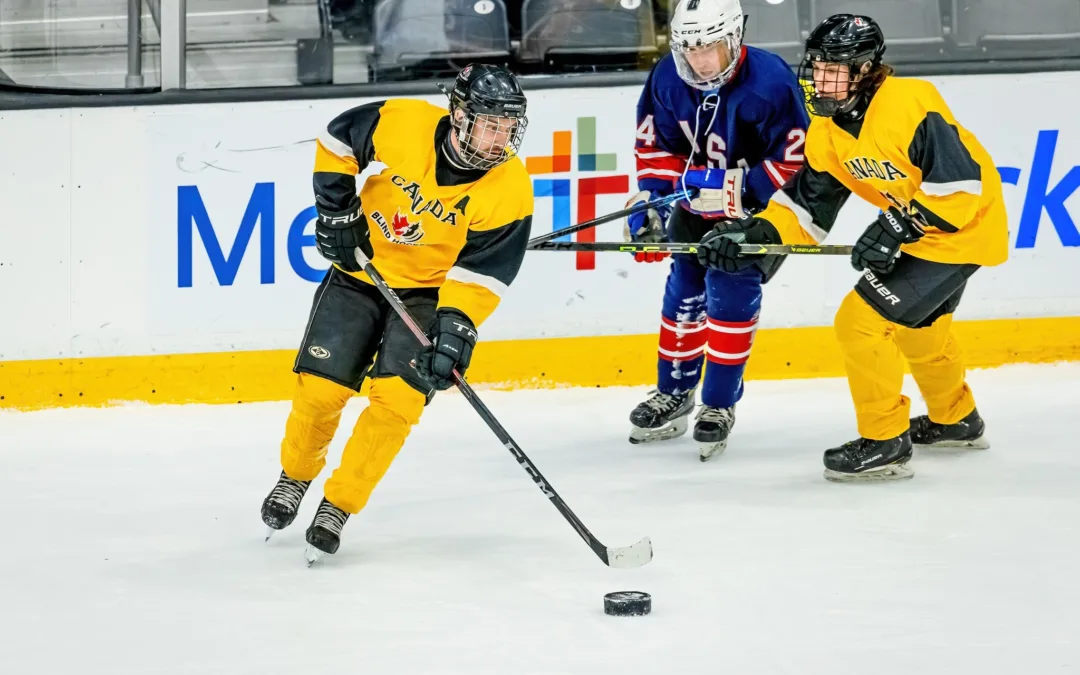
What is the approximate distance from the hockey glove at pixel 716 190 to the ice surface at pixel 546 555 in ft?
2.21

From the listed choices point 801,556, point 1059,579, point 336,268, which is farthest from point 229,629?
point 1059,579

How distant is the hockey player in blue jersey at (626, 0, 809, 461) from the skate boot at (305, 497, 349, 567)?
124 centimetres

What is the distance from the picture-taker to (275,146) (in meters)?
4.48

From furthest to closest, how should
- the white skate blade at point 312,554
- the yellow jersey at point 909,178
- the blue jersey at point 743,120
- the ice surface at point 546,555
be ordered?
1. the blue jersey at point 743,120
2. the yellow jersey at point 909,178
3. the white skate blade at point 312,554
4. the ice surface at point 546,555

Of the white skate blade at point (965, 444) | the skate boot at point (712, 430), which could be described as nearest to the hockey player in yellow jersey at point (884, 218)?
the white skate blade at point (965, 444)

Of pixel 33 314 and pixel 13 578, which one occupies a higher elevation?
pixel 33 314

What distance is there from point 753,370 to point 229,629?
8.34 ft

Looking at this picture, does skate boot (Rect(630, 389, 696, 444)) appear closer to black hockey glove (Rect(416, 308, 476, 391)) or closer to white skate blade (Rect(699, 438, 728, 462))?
white skate blade (Rect(699, 438, 728, 462))

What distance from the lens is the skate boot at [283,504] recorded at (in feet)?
9.62

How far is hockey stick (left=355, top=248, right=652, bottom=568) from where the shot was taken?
272cm

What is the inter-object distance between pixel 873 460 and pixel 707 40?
1117mm

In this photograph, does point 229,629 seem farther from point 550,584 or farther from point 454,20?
point 454,20

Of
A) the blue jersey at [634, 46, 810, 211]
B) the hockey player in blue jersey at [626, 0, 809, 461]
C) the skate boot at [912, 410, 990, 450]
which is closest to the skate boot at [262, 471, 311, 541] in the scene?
the hockey player in blue jersey at [626, 0, 809, 461]

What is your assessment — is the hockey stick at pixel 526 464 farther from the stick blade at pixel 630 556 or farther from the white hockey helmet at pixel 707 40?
the white hockey helmet at pixel 707 40
